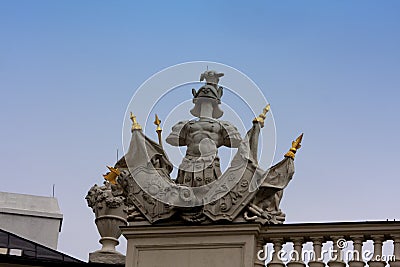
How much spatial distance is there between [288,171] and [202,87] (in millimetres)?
2230

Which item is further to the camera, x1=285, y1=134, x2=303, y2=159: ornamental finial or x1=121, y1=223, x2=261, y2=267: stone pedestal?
x1=285, y1=134, x2=303, y2=159: ornamental finial

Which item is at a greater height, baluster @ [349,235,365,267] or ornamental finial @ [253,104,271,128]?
ornamental finial @ [253,104,271,128]

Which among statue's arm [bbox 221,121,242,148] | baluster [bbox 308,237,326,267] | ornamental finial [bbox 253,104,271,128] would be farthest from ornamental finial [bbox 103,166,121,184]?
baluster [bbox 308,237,326,267]

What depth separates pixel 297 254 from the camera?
1895cm

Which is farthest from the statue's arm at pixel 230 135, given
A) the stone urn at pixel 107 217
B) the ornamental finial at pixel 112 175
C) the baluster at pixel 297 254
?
the stone urn at pixel 107 217

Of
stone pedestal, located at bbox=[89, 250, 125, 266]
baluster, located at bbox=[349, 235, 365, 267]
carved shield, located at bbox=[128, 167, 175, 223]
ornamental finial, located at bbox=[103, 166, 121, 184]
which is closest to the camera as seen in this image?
baluster, located at bbox=[349, 235, 365, 267]

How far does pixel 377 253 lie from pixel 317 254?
921 mm

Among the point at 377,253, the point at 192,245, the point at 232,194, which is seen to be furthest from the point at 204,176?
the point at 377,253

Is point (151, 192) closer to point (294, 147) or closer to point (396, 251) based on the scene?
point (294, 147)

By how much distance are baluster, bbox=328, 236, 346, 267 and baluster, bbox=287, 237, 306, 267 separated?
48 centimetres

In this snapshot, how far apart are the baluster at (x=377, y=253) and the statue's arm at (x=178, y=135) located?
12.3 feet

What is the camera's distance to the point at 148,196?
19.9m

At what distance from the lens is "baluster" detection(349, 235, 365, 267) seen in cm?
1845

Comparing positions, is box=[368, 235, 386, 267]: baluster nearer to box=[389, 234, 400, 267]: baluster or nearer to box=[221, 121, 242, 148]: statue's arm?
box=[389, 234, 400, 267]: baluster
